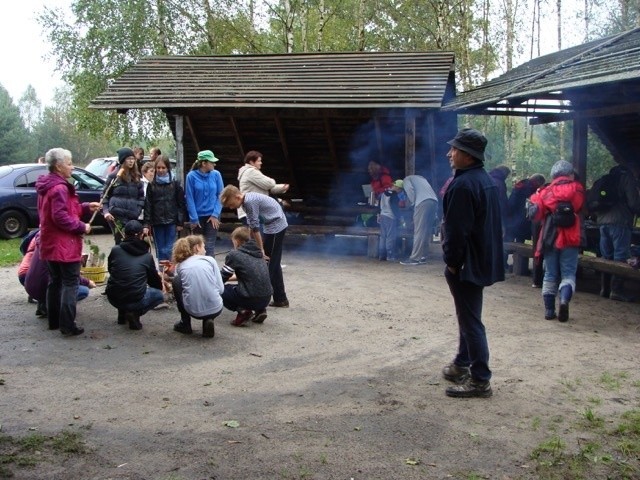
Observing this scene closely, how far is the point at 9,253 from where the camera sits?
44.1 ft

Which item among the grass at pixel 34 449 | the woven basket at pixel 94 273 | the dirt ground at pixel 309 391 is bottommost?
the dirt ground at pixel 309 391

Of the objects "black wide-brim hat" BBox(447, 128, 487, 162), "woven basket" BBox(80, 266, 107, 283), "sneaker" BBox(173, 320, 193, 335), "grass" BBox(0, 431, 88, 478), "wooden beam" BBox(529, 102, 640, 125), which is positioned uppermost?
"wooden beam" BBox(529, 102, 640, 125)

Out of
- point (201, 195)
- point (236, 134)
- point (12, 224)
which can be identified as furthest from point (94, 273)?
point (12, 224)

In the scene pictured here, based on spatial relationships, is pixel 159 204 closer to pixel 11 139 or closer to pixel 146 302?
pixel 146 302

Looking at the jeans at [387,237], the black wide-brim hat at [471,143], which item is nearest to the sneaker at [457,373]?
the black wide-brim hat at [471,143]

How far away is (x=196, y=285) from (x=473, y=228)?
3.08 m

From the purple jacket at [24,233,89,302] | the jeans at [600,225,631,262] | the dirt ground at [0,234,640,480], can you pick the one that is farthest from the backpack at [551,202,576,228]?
the purple jacket at [24,233,89,302]

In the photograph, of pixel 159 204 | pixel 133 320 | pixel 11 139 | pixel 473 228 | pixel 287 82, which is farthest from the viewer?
pixel 11 139

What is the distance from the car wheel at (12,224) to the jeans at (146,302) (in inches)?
393

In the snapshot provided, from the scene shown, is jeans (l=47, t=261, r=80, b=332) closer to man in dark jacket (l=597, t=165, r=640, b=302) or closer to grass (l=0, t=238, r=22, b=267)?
grass (l=0, t=238, r=22, b=267)

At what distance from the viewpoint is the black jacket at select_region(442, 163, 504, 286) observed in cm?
496

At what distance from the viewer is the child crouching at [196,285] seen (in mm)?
6898

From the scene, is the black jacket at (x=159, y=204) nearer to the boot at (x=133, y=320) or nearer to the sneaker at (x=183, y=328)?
the boot at (x=133, y=320)

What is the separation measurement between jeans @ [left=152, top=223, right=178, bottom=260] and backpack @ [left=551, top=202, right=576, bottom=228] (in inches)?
192
